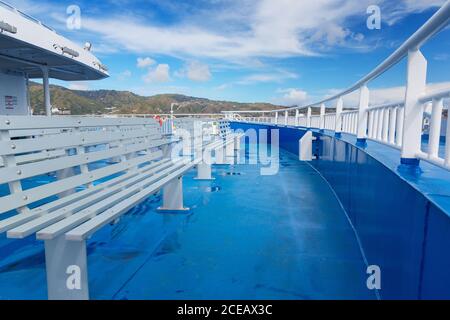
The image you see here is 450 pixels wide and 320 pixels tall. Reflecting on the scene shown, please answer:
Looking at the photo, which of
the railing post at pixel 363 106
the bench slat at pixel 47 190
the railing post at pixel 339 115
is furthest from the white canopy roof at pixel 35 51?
the railing post at pixel 363 106

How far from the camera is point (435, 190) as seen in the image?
1.41 m

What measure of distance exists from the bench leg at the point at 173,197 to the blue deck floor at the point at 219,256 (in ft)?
0.57

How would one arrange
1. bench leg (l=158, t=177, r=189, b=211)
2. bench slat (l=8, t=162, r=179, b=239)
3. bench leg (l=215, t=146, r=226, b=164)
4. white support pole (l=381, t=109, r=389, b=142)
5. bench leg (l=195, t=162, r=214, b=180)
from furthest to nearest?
bench leg (l=215, t=146, r=226, b=164)
bench leg (l=195, t=162, r=214, b=180)
bench leg (l=158, t=177, r=189, b=211)
white support pole (l=381, t=109, r=389, b=142)
bench slat (l=8, t=162, r=179, b=239)

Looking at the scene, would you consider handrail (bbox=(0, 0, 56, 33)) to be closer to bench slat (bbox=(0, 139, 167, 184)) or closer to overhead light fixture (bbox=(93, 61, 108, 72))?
overhead light fixture (bbox=(93, 61, 108, 72))

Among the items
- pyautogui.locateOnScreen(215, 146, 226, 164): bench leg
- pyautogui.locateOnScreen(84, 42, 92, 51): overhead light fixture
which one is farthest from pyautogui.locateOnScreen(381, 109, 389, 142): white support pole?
pyautogui.locateOnScreen(84, 42, 92, 51): overhead light fixture

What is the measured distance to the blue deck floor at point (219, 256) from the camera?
2.07 m

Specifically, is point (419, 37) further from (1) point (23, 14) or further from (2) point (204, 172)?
(1) point (23, 14)

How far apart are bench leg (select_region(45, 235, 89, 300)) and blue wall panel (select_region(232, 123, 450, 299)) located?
1574mm

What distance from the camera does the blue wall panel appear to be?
1.15 metres

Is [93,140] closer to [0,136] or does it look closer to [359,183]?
[0,136]

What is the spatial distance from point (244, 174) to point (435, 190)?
454 centimetres

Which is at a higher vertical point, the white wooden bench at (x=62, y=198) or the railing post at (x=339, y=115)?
the railing post at (x=339, y=115)

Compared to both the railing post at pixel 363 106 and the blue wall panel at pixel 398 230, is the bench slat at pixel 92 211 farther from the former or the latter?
the railing post at pixel 363 106
